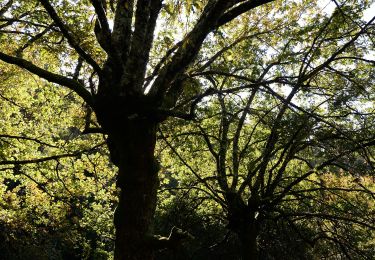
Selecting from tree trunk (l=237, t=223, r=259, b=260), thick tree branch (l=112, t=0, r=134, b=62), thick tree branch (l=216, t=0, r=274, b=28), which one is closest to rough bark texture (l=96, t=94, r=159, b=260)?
thick tree branch (l=112, t=0, r=134, b=62)

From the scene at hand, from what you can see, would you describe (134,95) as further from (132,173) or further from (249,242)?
(249,242)

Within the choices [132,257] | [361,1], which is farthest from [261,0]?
[361,1]

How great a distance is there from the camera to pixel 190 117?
3.62m

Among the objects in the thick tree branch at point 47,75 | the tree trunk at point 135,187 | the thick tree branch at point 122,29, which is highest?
the thick tree branch at point 122,29

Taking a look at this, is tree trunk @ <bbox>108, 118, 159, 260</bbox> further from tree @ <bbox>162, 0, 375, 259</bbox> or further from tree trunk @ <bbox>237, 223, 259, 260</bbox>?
tree trunk @ <bbox>237, 223, 259, 260</bbox>

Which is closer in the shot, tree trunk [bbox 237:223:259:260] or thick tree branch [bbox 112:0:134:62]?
thick tree branch [bbox 112:0:134:62]

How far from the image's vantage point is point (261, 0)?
4352 mm

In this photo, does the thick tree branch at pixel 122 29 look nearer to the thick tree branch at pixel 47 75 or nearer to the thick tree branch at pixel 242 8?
the thick tree branch at pixel 47 75

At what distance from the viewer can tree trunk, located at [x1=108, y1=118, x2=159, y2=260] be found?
13.0 feet

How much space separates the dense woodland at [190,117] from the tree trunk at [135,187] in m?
0.01

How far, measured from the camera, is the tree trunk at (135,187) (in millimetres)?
3965

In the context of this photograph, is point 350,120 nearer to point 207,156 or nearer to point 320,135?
point 320,135

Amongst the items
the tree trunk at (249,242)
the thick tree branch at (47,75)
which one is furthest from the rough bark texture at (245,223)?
the thick tree branch at (47,75)

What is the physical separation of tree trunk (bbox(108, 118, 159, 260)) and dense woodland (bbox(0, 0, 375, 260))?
14 mm
